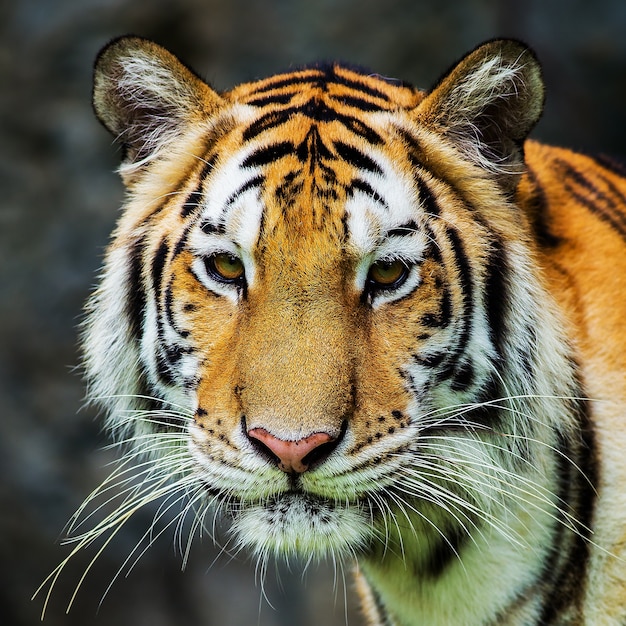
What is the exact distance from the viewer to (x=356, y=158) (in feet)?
6.54

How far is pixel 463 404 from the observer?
199cm

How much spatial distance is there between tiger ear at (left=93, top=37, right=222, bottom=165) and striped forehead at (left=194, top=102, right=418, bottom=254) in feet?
0.53

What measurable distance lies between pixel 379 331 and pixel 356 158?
40 cm

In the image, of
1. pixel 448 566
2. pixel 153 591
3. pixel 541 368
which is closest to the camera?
pixel 541 368

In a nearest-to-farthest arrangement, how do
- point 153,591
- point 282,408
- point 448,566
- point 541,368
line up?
point 282,408 → point 541,368 → point 448,566 → point 153,591

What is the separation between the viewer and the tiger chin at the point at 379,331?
1817 mm

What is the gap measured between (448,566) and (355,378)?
0.65 m

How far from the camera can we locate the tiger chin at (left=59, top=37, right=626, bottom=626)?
5.96ft

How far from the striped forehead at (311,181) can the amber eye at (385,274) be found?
52 mm

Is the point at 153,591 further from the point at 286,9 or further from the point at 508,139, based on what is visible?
the point at 508,139

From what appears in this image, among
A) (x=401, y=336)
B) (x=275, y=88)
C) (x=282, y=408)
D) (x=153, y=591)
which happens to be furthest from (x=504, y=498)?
(x=153, y=591)

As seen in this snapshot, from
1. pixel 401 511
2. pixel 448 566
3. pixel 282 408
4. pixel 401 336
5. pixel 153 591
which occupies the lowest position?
pixel 153 591

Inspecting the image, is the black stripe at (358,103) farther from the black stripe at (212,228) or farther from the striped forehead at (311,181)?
the black stripe at (212,228)

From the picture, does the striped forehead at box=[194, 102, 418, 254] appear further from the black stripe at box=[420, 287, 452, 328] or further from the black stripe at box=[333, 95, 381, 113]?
the black stripe at box=[420, 287, 452, 328]
